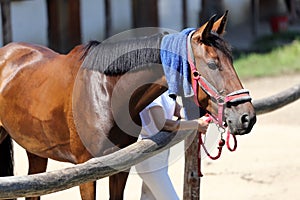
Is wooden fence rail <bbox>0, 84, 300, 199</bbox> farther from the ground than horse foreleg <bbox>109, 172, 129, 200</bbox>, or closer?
farther from the ground

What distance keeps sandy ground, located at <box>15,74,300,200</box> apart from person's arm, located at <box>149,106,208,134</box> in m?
0.63

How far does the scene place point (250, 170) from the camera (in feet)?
23.6

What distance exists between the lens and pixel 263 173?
7.07 meters

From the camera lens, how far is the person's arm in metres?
4.03

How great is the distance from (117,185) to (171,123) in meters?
0.63

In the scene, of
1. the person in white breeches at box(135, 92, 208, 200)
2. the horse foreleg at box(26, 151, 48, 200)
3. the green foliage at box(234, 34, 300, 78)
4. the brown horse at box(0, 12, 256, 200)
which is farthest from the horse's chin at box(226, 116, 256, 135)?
the green foliage at box(234, 34, 300, 78)

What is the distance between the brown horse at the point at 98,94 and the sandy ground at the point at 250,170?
686 millimetres

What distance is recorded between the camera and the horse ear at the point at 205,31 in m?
3.81

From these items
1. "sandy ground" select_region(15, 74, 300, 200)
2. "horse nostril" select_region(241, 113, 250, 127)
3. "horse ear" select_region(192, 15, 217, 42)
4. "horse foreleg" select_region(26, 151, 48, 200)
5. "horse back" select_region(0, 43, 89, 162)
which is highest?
"horse ear" select_region(192, 15, 217, 42)

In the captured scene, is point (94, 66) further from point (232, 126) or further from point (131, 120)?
point (232, 126)

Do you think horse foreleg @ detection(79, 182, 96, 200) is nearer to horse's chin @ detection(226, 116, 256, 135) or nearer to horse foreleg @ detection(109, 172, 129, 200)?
horse foreleg @ detection(109, 172, 129, 200)

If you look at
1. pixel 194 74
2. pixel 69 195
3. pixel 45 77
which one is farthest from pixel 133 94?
pixel 69 195

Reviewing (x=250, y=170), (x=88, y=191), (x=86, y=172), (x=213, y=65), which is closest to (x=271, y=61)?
(x=250, y=170)

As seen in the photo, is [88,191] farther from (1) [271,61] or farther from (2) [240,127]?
(1) [271,61]
